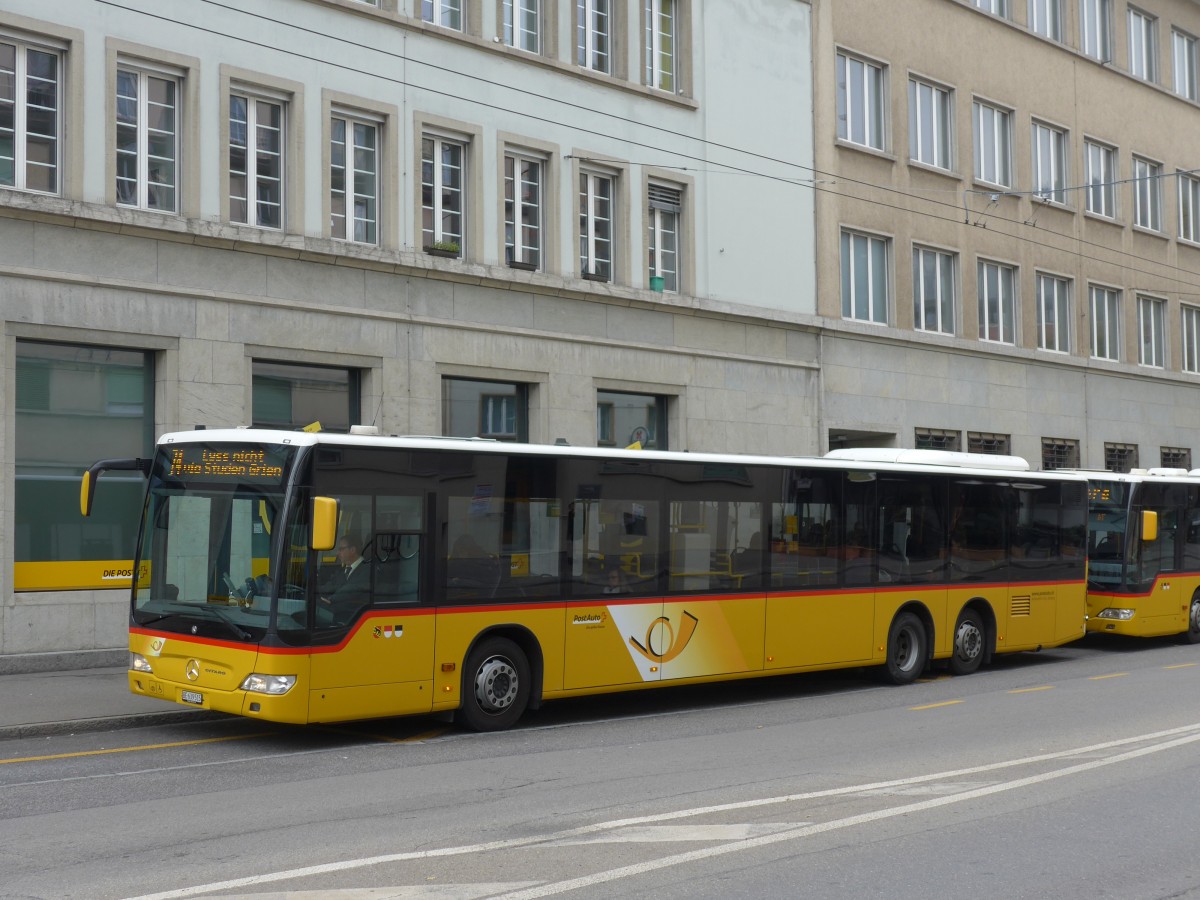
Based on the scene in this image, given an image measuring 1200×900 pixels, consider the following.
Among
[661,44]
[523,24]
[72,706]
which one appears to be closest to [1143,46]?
[661,44]

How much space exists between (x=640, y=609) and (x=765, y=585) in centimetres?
185

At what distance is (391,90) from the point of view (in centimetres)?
2075

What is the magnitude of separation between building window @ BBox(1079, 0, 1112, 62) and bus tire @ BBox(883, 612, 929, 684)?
23567 millimetres

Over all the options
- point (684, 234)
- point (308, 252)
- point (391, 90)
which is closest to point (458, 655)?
point (308, 252)

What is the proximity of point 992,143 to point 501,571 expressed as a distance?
79.1ft

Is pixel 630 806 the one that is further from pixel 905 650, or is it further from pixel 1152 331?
pixel 1152 331

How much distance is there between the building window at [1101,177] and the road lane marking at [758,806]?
1038 inches

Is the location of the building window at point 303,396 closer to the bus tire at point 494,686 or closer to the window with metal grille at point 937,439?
the bus tire at point 494,686

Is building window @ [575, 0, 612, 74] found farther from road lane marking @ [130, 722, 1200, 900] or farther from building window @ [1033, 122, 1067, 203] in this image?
road lane marking @ [130, 722, 1200, 900]

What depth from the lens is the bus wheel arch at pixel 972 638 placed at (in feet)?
60.2

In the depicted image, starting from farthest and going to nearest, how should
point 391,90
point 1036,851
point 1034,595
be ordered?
point 391,90
point 1034,595
point 1036,851

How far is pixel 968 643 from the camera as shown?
18547 millimetres

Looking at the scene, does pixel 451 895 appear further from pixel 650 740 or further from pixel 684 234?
pixel 684 234

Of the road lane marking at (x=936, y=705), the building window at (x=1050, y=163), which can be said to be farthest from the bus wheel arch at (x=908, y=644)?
the building window at (x=1050, y=163)
